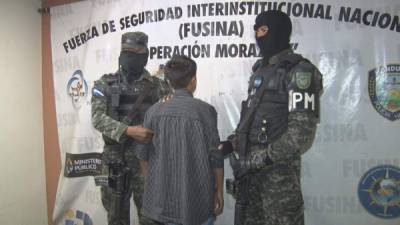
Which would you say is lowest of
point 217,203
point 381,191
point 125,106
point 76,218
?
point 76,218

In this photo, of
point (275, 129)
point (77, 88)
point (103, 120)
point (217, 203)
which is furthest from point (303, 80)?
point (77, 88)

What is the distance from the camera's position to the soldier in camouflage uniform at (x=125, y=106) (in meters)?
2.22

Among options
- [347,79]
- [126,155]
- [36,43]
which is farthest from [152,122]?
[36,43]

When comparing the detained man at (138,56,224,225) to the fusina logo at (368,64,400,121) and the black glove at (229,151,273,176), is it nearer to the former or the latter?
the black glove at (229,151,273,176)

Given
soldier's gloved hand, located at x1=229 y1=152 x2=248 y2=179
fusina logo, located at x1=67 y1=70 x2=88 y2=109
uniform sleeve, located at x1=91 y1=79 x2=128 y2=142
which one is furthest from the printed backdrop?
soldier's gloved hand, located at x1=229 y1=152 x2=248 y2=179

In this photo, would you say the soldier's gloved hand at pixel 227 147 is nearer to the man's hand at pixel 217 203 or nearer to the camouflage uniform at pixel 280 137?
the camouflage uniform at pixel 280 137

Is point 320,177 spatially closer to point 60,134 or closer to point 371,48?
point 371,48

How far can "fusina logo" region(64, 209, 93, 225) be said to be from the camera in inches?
119

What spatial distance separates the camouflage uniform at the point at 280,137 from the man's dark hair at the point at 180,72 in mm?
404

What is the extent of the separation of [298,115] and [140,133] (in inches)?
32.5

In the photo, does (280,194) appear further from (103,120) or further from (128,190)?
(103,120)

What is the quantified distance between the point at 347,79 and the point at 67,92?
7.52 feet

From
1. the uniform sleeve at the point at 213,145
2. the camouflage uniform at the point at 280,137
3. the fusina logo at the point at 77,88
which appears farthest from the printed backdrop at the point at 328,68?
the uniform sleeve at the point at 213,145

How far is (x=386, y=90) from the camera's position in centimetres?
244
